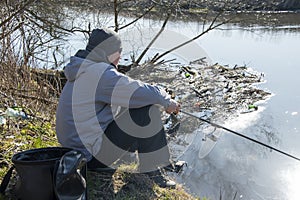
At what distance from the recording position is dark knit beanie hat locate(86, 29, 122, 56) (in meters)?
2.75

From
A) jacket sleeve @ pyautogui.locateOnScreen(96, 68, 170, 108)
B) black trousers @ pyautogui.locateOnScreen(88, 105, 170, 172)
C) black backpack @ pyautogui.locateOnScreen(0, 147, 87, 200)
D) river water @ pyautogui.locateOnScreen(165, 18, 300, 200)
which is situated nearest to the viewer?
A: black backpack @ pyautogui.locateOnScreen(0, 147, 87, 200)

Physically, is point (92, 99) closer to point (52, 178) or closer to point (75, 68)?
point (75, 68)

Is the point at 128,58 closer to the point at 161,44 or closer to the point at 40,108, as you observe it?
the point at 161,44

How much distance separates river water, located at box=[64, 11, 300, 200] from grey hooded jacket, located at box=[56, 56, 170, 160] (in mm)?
1841

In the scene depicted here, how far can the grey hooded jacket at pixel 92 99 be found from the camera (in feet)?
8.76

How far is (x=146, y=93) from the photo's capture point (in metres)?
2.73

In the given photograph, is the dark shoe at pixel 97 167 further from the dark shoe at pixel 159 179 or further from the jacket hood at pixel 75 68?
the jacket hood at pixel 75 68

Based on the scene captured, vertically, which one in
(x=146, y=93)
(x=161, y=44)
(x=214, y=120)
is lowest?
(x=214, y=120)

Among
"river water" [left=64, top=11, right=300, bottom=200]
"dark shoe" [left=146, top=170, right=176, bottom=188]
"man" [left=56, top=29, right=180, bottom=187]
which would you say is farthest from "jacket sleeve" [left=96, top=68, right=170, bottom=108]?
"river water" [left=64, top=11, right=300, bottom=200]

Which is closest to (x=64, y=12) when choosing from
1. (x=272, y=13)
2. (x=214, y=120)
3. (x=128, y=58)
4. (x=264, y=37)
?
(x=128, y=58)

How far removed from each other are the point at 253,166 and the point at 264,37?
9078 millimetres

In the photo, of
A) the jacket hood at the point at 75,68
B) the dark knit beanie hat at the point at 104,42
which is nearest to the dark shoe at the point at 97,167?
the jacket hood at the point at 75,68

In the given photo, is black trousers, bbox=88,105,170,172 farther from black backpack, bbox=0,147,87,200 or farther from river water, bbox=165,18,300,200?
river water, bbox=165,18,300,200

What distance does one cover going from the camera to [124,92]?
268cm
